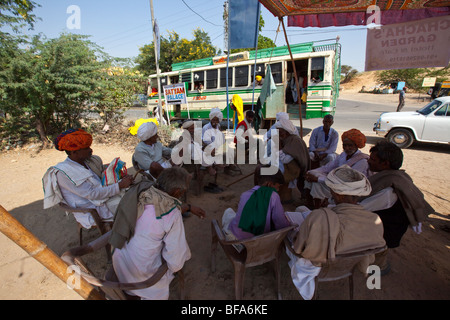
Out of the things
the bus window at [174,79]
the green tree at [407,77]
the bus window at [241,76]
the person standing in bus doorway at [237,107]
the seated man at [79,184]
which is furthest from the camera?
the green tree at [407,77]

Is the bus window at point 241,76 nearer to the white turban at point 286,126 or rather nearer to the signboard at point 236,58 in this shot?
the signboard at point 236,58

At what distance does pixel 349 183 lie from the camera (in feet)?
5.53

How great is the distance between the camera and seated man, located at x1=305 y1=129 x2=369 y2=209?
114 inches

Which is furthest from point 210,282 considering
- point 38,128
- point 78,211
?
point 38,128

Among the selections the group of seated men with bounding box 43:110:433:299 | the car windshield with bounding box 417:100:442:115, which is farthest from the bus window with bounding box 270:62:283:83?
the group of seated men with bounding box 43:110:433:299

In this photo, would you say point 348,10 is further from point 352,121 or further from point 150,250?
point 352,121

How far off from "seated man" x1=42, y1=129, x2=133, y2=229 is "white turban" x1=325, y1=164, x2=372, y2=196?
7.63 feet

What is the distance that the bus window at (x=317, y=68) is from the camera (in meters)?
7.82

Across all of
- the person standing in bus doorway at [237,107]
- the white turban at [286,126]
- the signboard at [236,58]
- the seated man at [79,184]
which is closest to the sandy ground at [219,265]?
the seated man at [79,184]

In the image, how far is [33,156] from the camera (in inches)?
275

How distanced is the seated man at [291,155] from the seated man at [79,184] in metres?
2.41

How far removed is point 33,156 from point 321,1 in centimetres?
885
